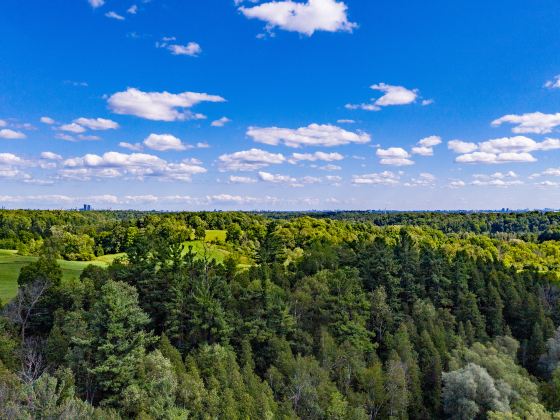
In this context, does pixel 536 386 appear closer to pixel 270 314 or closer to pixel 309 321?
pixel 309 321

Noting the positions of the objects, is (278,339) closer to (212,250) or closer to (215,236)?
(212,250)

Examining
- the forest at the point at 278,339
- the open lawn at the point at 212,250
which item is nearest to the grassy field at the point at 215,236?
the open lawn at the point at 212,250

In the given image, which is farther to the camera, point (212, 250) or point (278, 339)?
point (212, 250)

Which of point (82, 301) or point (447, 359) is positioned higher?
point (82, 301)

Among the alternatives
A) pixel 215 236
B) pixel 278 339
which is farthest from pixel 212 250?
pixel 278 339

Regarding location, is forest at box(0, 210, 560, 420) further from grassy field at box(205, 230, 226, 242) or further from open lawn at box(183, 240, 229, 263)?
grassy field at box(205, 230, 226, 242)

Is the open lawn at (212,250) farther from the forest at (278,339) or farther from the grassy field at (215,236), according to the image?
the forest at (278,339)

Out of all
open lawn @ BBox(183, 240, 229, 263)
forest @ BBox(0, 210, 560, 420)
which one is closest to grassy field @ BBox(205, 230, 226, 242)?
open lawn @ BBox(183, 240, 229, 263)

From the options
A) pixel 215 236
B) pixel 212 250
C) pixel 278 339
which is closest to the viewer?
pixel 278 339

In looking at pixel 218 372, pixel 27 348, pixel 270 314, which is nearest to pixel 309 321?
pixel 270 314
